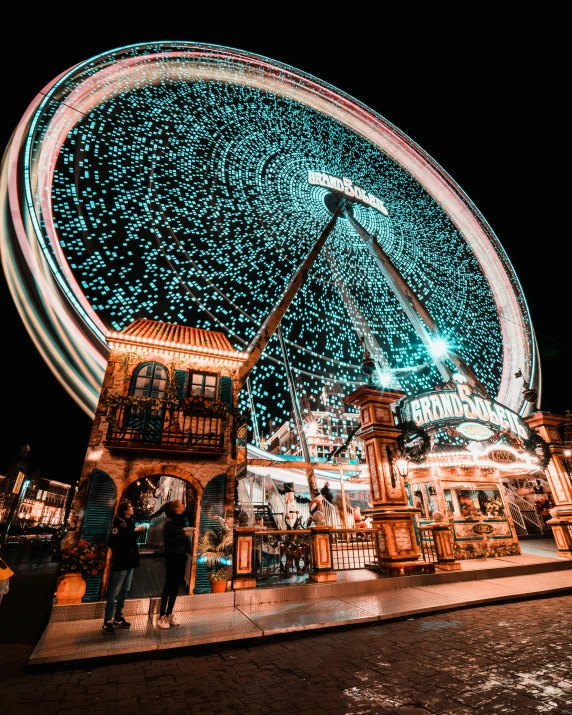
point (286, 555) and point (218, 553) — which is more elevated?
point (218, 553)

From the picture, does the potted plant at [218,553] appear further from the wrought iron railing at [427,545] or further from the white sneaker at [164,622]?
the wrought iron railing at [427,545]

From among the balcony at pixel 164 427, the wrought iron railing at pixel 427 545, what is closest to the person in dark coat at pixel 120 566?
the balcony at pixel 164 427

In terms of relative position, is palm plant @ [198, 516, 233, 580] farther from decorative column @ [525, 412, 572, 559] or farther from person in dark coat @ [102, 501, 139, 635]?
decorative column @ [525, 412, 572, 559]

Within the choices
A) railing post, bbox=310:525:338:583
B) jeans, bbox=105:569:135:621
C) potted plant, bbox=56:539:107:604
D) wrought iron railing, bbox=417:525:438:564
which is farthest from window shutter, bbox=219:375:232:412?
wrought iron railing, bbox=417:525:438:564

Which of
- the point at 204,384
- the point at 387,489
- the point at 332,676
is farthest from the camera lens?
the point at 204,384

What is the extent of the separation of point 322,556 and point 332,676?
16.2ft

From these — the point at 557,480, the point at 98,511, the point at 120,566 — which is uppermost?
the point at 557,480

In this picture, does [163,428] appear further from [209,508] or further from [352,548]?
[352,548]

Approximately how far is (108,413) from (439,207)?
2282cm

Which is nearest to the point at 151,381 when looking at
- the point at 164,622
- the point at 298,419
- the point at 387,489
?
the point at 164,622

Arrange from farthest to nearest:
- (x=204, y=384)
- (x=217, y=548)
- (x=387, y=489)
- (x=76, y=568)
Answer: (x=204, y=384) < (x=387, y=489) < (x=217, y=548) < (x=76, y=568)

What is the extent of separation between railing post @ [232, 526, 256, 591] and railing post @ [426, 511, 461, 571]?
547 cm

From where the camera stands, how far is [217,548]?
8.43 meters

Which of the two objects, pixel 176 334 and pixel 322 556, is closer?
pixel 322 556
